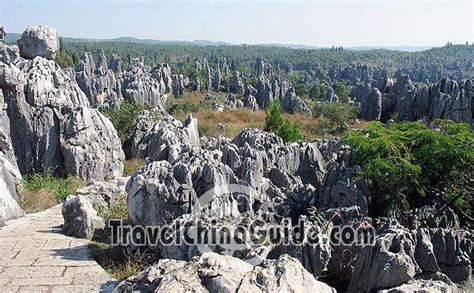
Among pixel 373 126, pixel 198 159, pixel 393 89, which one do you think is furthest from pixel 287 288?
pixel 393 89

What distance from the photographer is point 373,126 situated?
9.48m

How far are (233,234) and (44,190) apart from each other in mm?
5153

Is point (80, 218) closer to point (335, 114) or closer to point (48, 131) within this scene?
point (48, 131)

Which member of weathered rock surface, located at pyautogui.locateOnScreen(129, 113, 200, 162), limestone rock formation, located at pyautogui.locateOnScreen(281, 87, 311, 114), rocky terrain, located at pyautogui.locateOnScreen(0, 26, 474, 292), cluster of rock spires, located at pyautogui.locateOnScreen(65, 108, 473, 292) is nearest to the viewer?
cluster of rock spires, located at pyautogui.locateOnScreen(65, 108, 473, 292)

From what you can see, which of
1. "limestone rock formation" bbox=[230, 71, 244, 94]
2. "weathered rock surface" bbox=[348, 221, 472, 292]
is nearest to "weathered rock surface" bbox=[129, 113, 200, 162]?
"weathered rock surface" bbox=[348, 221, 472, 292]

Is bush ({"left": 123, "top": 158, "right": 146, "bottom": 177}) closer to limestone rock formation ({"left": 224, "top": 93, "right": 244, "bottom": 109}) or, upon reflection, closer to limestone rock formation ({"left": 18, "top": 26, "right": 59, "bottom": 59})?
limestone rock formation ({"left": 18, "top": 26, "right": 59, "bottom": 59})

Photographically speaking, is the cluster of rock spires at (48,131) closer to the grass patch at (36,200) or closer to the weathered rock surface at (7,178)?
the weathered rock surface at (7,178)

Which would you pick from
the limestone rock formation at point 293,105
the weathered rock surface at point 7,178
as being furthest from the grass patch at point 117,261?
the limestone rock formation at point 293,105

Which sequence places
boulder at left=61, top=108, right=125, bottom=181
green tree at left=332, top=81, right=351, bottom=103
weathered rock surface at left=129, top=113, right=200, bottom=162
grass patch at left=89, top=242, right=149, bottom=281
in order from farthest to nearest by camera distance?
green tree at left=332, top=81, right=351, bottom=103 < weathered rock surface at left=129, top=113, right=200, bottom=162 < boulder at left=61, top=108, right=125, bottom=181 < grass patch at left=89, top=242, right=149, bottom=281

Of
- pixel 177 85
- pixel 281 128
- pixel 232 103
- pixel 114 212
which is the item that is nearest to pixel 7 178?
pixel 114 212

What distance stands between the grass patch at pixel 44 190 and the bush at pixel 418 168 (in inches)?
211

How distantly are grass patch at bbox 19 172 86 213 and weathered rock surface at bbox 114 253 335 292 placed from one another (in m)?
5.49

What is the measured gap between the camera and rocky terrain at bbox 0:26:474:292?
334cm

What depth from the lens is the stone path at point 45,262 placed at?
4.92m
